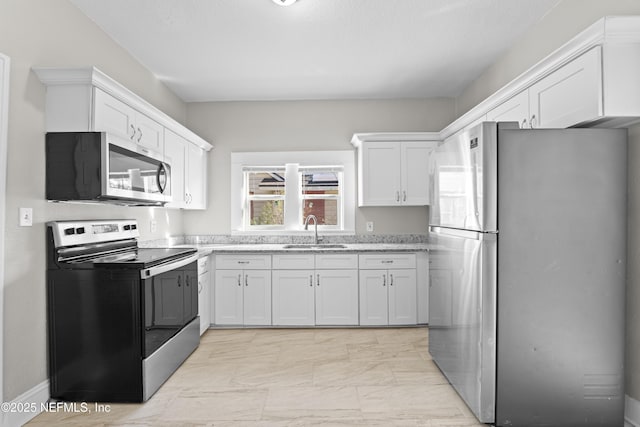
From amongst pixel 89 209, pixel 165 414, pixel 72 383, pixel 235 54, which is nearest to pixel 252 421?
pixel 165 414

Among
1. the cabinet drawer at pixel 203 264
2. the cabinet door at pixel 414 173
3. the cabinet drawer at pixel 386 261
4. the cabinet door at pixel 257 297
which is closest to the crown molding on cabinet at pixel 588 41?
the cabinet door at pixel 414 173

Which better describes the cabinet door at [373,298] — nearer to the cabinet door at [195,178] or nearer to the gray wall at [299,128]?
the gray wall at [299,128]

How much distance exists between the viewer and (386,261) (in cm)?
413

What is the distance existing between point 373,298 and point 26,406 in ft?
9.54

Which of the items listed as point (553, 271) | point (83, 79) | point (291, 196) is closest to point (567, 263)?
point (553, 271)

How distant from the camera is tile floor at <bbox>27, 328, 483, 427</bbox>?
7.52ft

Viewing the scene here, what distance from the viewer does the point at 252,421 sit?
2.28 m

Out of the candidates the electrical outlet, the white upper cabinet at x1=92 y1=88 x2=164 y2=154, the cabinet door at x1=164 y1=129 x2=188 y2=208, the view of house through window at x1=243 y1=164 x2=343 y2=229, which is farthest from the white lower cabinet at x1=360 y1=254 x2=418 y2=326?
the electrical outlet

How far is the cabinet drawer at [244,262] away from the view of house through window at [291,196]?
2.40 feet

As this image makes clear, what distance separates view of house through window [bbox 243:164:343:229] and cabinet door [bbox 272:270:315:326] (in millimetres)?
832

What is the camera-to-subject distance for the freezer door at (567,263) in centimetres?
210

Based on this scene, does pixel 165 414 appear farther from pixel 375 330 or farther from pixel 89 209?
pixel 375 330

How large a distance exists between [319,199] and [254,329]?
1.68 metres

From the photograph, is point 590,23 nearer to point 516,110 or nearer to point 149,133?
point 516,110
